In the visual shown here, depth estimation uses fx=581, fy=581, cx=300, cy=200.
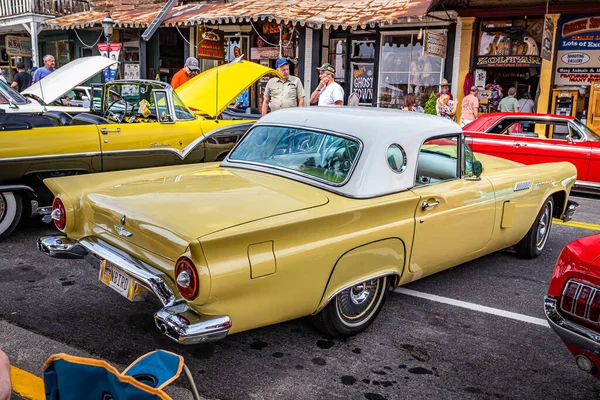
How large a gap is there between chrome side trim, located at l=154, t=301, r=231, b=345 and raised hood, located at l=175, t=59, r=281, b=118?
Answer: 15.0 feet

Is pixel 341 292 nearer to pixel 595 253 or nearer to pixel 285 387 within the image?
pixel 285 387

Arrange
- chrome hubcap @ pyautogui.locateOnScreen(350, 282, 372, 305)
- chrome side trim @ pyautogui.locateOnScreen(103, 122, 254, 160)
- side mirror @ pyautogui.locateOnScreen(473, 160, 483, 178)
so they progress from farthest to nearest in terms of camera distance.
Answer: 1. chrome side trim @ pyautogui.locateOnScreen(103, 122, 254, 160)
2. side mirror @ pyautogui.locateOnScreen(473, 160, 483, 178)
3. chrome hubcap @ pyautogui.locateOnScreen(350, 282, 372, 305)

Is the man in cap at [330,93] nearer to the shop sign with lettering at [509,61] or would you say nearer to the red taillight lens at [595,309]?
the shop sign with lettering at [509,61]

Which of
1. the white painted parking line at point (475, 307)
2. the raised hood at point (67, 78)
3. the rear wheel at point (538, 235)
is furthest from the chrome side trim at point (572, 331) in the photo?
the raised hood at point (67, 78)

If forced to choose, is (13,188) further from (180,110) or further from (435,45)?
(435,45)

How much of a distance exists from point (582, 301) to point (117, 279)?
8.39 feet

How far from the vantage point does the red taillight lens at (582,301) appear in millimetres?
2807

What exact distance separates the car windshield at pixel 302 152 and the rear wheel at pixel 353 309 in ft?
2.40

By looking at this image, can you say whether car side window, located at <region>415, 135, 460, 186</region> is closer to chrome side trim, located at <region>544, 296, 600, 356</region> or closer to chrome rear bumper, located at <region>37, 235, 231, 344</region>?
chrome side trim, located at <region>544, 296, 600, 356</region>

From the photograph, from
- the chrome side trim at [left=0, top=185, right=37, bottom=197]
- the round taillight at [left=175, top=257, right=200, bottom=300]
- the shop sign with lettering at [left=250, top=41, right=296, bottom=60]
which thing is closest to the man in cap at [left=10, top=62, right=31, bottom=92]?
the shop sign with lettering at [left=250, top=41, right=296, bottom=60]

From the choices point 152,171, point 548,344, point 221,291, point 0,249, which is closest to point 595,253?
point 548,344

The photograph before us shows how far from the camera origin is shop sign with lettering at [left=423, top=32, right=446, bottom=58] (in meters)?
13.8

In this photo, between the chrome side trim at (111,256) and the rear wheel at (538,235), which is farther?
the rear wheel at (538,235)

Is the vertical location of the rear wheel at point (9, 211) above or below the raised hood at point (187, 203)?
below
